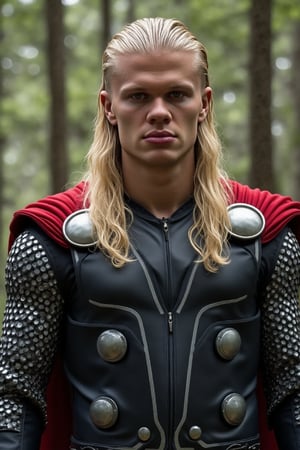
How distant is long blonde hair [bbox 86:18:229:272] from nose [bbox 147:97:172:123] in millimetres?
197

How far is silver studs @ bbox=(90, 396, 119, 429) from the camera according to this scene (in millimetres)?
3449

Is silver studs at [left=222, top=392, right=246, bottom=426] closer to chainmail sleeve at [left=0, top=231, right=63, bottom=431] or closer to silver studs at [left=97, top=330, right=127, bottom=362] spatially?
silver studs at [left=97, top=330, right=127, bottom=362]

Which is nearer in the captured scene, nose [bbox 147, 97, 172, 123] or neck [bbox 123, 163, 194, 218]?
nose [bbox 147, 97, 172, 123]

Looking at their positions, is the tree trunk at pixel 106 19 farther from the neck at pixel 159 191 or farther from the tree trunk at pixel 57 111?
the neck at pixel 159 191

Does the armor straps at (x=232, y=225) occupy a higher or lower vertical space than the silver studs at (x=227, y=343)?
higher

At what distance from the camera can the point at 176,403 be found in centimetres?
342

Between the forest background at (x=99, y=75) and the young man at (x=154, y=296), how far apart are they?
4655 millimetres

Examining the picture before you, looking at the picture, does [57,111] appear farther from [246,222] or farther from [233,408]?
[233,408]

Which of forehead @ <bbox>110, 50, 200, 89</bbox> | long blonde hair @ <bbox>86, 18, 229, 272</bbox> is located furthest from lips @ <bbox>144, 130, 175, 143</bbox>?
long blonde hair @ <bbox>86, 18, 229, 272</bbox>

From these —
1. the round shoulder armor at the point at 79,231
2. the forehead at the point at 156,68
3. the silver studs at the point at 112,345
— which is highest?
the forehead at the point at 156,68

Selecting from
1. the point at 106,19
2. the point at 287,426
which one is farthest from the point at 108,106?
the point at 106,19

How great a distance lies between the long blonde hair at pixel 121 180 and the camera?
11.6 feet

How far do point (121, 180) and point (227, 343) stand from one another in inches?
30.3

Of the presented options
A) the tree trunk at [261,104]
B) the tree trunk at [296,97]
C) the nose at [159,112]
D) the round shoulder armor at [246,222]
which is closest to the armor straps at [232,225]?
the round shoulder armor at [246,222]
